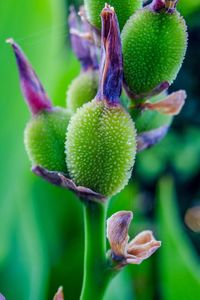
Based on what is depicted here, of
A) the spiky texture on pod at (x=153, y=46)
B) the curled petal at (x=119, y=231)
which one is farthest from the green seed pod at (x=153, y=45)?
the curled petal at (x=119, y=231)

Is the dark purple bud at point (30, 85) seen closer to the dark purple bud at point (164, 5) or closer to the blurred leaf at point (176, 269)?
the dark purple bud at point (164, 5)

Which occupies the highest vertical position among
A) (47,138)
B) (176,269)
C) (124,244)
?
(47,138)

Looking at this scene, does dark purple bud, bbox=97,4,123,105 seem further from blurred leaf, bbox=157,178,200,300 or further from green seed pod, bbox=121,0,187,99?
blurred leaf, bbox=157,178,200,300

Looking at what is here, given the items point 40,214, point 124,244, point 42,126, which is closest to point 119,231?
point 124,244

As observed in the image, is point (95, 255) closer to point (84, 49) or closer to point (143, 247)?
point (143, 247)

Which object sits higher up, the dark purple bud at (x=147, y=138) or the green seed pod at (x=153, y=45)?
the green seed pod at (x=153, y=45)

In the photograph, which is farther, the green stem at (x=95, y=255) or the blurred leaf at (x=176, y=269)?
the blurred leaf at (x=176, y=269)

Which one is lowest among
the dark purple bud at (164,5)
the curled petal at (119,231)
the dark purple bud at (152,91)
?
the curled petal at (119,231)
